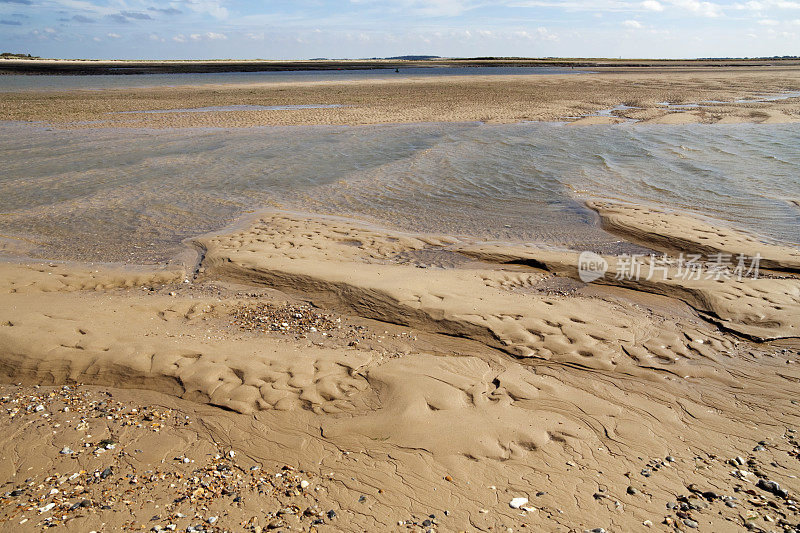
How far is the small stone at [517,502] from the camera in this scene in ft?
11.5

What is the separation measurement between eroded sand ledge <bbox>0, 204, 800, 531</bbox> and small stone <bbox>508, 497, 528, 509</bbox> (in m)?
Answer: 0.05

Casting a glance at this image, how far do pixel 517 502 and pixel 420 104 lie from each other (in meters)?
28.1

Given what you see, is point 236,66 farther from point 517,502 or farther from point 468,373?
point 517,502

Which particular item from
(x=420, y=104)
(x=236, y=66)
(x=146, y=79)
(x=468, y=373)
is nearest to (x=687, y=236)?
(x=468, y=373)

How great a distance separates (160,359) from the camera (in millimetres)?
5121

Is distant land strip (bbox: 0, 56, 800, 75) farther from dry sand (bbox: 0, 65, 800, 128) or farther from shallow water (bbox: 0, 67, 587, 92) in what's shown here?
dry sand (bbox: 0, 65, 800, 128)

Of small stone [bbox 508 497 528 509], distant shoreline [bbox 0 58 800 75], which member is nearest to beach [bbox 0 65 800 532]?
small stone [bbox 508 497 528 509]

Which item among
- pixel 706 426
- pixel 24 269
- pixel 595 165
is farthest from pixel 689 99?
pixel 24 269

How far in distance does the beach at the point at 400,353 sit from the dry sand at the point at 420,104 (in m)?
11.9

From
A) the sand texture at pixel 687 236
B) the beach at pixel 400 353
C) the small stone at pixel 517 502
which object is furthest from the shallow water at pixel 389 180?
the small stone at pixel 517 502

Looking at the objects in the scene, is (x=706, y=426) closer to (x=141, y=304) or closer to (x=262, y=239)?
(x=141, y=304)

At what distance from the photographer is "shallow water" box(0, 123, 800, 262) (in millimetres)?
9641

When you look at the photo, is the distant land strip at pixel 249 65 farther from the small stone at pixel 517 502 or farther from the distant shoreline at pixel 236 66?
the small stone at pixel 517 502

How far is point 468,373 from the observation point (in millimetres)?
5105
